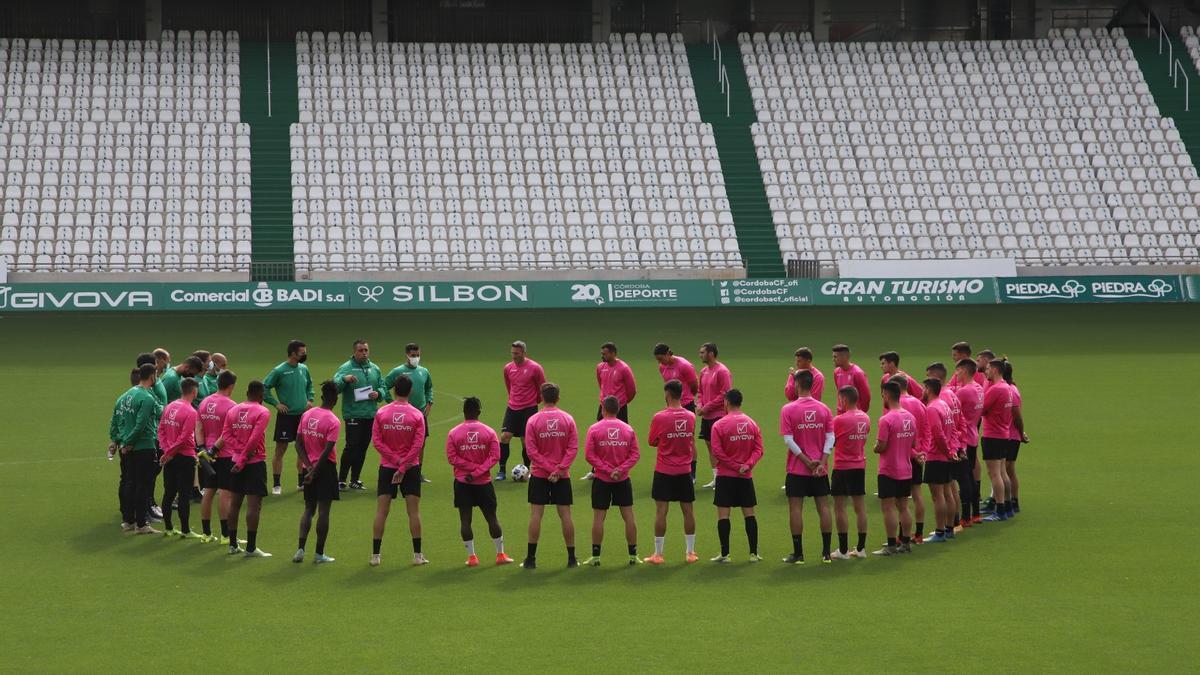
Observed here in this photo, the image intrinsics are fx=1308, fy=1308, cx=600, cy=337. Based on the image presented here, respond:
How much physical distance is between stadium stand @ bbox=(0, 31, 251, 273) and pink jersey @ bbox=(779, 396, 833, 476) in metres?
25.8

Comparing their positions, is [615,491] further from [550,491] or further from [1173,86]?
[1173,86]

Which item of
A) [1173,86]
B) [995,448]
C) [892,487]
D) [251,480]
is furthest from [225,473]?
[1173,86]

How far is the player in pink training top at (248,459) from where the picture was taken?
43.5 feet

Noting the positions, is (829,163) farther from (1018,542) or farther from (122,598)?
(122,598)

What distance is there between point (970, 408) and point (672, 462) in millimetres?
4026

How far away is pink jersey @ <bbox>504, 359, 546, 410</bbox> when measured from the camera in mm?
17297

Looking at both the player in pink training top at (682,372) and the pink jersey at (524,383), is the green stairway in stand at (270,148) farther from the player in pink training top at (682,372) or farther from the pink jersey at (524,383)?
the player in pink training top at (682,372)

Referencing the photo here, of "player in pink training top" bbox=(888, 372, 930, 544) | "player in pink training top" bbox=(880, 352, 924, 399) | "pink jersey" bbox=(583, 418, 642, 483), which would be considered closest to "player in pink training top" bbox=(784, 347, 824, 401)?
"player in pink training top" bbox=(880, 352, 924, 399)

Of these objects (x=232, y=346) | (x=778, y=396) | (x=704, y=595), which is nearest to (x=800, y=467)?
(x=704, y=595)

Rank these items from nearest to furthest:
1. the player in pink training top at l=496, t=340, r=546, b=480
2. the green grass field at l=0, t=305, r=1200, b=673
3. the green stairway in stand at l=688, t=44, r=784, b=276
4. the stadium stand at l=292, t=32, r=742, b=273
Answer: the green grass field at l=0, t=305, r=1200, b=673 < the player in pink training top at l=496, t=340, r=546, b=480 < the stadium stand at l=292, t=32, r=742, b=273 < the green stairway in stand at l=688, t=44, r=784, b=276

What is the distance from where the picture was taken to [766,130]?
43844 millimetres

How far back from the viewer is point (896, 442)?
1344 cm

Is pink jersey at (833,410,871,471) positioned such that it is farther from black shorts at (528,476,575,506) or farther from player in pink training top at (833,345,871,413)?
black shorts at (528,476,575,506)

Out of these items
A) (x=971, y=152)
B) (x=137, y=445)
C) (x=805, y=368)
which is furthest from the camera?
(x=971, y=152)
